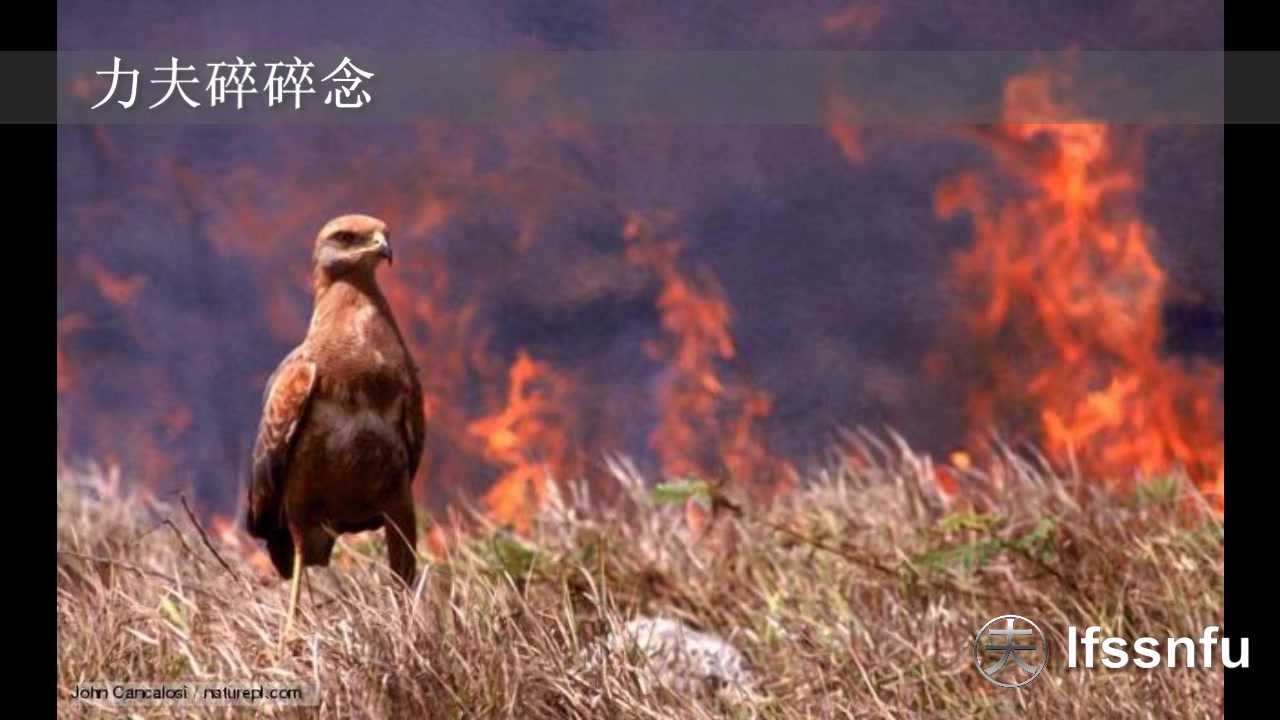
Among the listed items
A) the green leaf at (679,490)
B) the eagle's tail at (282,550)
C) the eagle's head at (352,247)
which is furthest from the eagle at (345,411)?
the green leaf at (679,490)

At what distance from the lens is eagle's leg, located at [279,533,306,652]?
12.6 feet

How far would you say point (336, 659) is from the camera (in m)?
3.74

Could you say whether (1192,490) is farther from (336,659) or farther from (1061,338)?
(336,659)

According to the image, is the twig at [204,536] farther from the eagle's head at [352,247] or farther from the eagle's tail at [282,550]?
the eagle's head at [352,247]

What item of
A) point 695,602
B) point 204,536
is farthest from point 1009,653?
point 204,536

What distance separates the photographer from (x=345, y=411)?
155 inches

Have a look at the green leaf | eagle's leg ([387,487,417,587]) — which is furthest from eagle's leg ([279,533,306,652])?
the green leaf

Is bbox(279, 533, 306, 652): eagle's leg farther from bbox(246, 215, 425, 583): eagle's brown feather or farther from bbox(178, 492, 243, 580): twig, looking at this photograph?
bbox(178, 492, 243, 580): twig

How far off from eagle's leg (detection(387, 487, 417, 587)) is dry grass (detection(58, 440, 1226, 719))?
0.07 m

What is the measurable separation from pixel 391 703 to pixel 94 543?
262 cm

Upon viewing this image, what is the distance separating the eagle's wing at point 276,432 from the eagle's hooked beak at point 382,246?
33cm

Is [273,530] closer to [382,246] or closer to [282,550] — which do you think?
[282,550]

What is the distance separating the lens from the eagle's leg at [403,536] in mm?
4020

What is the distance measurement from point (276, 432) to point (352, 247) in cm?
51
